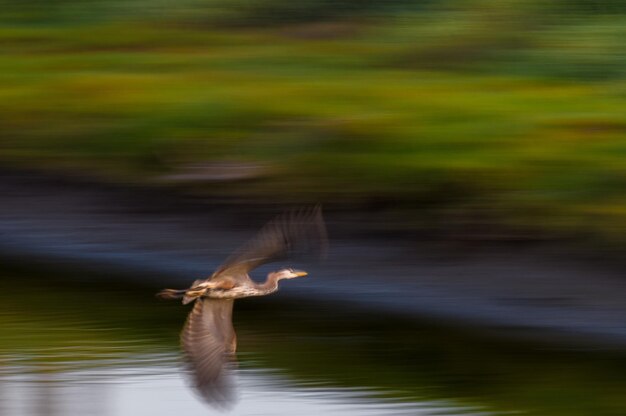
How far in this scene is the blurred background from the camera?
5.47m

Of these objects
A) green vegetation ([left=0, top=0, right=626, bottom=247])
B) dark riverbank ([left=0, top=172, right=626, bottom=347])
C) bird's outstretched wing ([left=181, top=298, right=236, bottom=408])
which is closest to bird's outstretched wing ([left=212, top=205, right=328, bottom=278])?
bird's outstretched wing ([left=181, top=298, right=236, bottom=408])

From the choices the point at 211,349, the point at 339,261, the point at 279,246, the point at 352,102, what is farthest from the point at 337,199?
the point at 211,349

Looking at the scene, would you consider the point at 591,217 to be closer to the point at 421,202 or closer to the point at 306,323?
the point at 421,202

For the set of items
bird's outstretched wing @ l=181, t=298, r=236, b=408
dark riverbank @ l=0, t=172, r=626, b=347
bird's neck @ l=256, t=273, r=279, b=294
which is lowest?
bird's outstretched wing @ l=181, t=298, r=236, b=408

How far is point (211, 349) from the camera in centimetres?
420

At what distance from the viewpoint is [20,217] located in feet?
23.5

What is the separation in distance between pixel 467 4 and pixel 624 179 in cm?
220

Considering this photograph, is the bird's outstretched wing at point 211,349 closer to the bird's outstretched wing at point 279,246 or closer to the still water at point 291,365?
the bird's outstretched wing at point 279,246

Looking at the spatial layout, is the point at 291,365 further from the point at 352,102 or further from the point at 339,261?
the point at 352,102

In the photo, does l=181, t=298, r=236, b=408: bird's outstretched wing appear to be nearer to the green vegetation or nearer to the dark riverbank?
the dark riverbank

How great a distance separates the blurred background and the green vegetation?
13 mm

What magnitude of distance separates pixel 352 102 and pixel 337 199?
2.45 feet

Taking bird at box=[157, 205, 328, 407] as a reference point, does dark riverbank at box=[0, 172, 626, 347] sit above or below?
above

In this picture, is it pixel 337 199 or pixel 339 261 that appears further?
pixel 337 199
